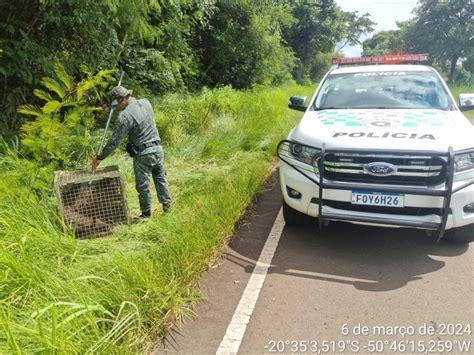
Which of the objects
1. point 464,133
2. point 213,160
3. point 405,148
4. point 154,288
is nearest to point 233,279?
point 154,288

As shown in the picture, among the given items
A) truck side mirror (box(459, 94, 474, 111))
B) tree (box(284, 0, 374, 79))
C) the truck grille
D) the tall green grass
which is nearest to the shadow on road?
the tall green grass

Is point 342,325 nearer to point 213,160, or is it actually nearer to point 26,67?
point 213,160

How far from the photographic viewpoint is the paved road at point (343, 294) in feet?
8.75

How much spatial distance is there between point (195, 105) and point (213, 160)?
2.63m

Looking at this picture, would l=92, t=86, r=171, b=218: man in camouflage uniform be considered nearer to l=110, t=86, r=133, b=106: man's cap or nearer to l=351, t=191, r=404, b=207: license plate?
l=110, t=86, r=133, b=106: man's cap

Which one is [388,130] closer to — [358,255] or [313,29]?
[358,255]

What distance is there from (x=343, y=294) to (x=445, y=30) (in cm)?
3535

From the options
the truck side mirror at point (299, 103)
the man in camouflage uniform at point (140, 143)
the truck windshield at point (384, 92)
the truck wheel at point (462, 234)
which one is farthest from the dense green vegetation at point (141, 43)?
the truck wheel at point (462, 234)

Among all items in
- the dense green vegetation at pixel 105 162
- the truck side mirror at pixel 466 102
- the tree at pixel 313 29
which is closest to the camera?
the dense green vegetation at pixel 105 162

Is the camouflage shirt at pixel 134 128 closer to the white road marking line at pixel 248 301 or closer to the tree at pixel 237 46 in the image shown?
the white road marking line at pixel 248 301

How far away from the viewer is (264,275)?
351 centimetres

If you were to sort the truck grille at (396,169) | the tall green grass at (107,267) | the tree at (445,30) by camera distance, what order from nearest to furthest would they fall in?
1. the tall green grass at (107,267)
2. the truck grille at (396,169)
3. the tree at (445,30)

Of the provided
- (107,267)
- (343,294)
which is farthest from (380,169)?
(107,267)

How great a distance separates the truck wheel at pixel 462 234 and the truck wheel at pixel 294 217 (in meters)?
1.42
